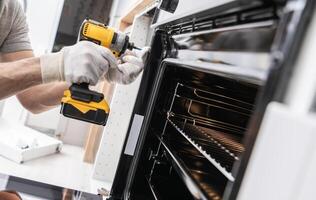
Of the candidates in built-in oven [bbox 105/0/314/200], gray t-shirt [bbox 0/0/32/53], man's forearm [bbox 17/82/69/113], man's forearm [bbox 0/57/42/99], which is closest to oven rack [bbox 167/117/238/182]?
built-in oven [bbox 105/0/314/200]

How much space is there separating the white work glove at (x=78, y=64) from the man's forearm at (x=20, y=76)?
5 cm

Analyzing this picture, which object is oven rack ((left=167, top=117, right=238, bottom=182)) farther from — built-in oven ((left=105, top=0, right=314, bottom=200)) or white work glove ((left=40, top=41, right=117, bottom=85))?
white work glove ((left=40, top=41, right=117, bottom=85))

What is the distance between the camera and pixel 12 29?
1.95 meters

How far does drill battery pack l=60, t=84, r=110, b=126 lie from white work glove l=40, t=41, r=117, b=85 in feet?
0.13

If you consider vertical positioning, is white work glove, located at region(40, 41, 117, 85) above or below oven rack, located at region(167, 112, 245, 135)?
above

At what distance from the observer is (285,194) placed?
36 cm

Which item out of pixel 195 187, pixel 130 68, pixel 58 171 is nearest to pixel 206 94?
pixel 130 68

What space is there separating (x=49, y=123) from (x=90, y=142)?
1.27 metres

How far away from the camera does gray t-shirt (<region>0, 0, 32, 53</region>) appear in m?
1.89

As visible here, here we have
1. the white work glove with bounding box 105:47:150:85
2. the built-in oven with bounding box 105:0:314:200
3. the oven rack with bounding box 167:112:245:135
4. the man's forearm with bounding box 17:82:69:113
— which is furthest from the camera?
the man's forearm with bounding box 17:82:69:113

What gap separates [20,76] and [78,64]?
327mm

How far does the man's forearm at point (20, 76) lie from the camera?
1312 millimetres

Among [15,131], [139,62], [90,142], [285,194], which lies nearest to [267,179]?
[285,194]

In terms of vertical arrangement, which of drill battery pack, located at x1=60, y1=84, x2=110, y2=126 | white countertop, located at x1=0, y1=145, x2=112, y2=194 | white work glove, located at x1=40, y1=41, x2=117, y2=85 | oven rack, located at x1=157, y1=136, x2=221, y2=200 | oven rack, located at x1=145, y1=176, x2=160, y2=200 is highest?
white work glove, located at x1=40, y1=41, x2=117, y2=85
